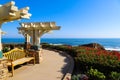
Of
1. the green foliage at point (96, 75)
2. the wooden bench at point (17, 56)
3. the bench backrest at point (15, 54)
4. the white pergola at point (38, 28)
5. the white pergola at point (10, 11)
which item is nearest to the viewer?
the white pergola at point (10, 11)

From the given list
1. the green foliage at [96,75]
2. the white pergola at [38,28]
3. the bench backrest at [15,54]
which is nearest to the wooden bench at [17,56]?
the bench backrest at [15,54]

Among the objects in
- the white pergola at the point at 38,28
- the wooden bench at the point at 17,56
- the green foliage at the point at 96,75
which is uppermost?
the white pergola at the point at 38,28

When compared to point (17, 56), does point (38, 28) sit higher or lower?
higher

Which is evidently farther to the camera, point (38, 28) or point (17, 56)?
point (38, 28)

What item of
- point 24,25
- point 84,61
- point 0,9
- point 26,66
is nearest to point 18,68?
point 26,66

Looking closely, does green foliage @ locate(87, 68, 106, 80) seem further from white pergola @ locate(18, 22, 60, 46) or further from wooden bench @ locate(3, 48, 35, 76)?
white pergola @ locate(18, 22, 60, 46)

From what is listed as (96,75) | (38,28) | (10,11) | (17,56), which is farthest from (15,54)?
(96,75)

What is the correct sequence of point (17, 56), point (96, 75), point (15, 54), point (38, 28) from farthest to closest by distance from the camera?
point (38, 28) → point (17, 56) → point (15, 54) → point (96, 75)

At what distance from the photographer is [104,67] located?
9109 mm

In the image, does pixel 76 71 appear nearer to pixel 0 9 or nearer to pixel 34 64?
pixel 34 64

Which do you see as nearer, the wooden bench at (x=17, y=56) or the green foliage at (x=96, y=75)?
the green foliage at (x=96, y=75)

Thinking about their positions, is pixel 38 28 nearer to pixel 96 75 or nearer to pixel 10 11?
pixel 10 11

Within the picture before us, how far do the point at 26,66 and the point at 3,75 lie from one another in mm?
3481

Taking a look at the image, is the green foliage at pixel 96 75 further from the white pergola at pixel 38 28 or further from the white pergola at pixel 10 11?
the white pergola at pixel 38 28
